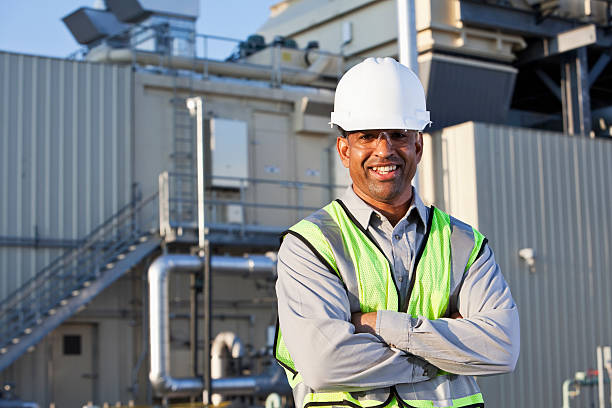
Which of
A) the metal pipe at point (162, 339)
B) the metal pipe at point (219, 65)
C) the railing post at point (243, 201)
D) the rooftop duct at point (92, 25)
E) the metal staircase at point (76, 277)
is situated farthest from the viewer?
the rooftop duct at point (92, 25)

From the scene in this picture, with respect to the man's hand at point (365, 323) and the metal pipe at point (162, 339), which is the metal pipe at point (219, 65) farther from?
the man's hand at point (365, 323)

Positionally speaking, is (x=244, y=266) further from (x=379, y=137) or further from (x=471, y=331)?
(x=471, y=331)

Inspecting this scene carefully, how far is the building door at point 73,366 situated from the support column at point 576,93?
11.3 m

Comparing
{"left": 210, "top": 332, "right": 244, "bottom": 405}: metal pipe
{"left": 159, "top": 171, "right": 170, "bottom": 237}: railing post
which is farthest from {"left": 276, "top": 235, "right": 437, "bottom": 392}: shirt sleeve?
{"left": 159, "top": 171, "right": 170, "bottom": 237}: railing post

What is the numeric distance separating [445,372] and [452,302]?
10.1 inches

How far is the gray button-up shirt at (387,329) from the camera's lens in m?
2.87

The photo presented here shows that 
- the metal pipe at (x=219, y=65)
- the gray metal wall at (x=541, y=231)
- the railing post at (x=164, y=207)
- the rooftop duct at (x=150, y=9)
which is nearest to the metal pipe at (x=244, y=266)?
the railing post at (x=164, y=207)

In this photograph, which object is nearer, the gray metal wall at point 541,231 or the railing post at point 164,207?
the gray metal wall at point 541,231

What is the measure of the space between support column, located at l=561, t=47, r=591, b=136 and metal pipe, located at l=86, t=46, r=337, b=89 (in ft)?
19.4

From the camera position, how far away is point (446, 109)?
20.0 m

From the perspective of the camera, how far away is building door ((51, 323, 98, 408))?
63.7 ft

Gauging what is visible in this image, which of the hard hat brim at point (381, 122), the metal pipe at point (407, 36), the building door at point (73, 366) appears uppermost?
the metal pipe at point (407, 36)

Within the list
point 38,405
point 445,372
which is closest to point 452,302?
point 445,372

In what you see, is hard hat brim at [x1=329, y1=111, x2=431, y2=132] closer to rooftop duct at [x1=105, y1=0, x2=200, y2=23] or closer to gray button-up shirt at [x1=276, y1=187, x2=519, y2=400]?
gray button-up shirt at [x1=276, y1=187, x2=519, y2=400]
